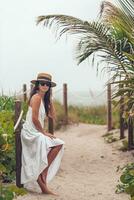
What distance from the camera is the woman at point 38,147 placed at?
264 inches

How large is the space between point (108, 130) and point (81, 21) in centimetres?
555

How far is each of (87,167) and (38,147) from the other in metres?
3.08

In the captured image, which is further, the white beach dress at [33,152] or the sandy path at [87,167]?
the sandy path at [87,167]

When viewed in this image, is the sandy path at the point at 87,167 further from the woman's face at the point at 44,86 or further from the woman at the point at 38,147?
the woman's face at the point at 44,86

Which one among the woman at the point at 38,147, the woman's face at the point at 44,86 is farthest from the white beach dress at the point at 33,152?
the woman's face at the point at 44,86

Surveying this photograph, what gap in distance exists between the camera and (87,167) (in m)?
9.67

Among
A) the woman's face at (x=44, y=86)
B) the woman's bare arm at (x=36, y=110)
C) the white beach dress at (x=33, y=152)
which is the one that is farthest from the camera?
the woman's face at (x=44, y=86)

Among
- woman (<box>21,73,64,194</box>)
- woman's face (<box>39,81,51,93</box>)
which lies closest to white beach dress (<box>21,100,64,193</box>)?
woman (<box>21,73,64,194</box>)

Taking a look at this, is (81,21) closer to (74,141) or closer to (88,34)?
(88,34)

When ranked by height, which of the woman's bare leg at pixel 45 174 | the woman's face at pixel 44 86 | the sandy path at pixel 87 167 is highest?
the woman's face at pixel 44 86

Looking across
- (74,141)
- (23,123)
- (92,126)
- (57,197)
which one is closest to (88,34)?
(23,123)

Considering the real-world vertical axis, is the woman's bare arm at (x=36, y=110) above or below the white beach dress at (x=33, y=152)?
above

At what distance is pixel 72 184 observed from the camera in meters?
7.80

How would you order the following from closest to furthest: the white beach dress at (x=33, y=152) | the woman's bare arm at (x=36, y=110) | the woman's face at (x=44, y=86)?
1. the white beach dress at (x=33, y=152)
2. the woman's bare arm at (x=36, y=110)
3. the woman's face at (x=44, y=86)
